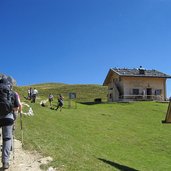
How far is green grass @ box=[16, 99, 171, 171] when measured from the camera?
1227cm

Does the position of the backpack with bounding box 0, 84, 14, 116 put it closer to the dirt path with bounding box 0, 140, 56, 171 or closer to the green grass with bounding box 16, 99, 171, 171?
the dirt path with bounding box 0, 140, 56, 171

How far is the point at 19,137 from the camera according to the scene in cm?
1555

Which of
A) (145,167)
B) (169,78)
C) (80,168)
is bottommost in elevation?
(145,167)

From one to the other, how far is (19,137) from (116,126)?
1749 cm

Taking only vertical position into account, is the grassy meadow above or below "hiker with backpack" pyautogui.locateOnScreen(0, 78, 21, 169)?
below

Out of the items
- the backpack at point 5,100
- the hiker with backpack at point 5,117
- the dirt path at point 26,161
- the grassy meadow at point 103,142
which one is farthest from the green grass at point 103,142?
the backpack at point 5,100

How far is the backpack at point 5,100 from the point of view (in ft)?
30.1

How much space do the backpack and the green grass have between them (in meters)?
2.29

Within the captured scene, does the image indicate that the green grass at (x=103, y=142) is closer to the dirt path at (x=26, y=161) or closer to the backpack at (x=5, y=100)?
the dirt path at (x=26, y=161)

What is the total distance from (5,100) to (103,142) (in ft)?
50.2

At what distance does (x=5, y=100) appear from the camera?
30.2 feet

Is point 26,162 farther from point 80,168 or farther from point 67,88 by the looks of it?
point 67,88

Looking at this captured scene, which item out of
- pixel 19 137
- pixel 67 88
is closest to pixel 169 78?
pixel 67 88

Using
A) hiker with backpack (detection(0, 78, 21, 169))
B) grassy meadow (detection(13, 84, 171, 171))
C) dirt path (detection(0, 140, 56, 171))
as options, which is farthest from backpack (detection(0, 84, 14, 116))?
grassy meadow (detection(13, 84, 171, 171))
